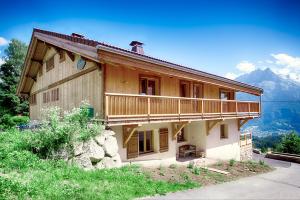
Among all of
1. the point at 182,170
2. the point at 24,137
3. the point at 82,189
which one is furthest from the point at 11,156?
the point at 182,170

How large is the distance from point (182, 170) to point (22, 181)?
8394 millimetres

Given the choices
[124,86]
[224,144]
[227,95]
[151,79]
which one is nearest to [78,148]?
[124,86]

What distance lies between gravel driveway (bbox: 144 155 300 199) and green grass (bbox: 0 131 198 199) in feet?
2.04

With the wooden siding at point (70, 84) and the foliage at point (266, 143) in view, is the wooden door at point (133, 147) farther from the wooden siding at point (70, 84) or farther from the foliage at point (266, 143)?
the foliage at point (266, 143)

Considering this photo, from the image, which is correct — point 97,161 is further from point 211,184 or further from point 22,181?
point 211,184

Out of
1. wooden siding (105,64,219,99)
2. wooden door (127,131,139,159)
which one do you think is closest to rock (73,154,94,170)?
wooden door (127,131,139,159)

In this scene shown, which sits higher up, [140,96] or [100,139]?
[140,96]

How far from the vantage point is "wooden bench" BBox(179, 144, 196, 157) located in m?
16.8

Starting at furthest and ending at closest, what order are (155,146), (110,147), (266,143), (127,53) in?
(266,143)
(155,146)
(127,53)
(110,147)

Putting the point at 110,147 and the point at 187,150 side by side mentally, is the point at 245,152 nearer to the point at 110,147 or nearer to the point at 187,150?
the point at 187,150

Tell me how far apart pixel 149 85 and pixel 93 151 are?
596cm

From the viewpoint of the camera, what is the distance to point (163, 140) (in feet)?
48.2

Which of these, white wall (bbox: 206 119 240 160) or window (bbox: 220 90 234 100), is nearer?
white wall (bbox: 206 119 240 160)

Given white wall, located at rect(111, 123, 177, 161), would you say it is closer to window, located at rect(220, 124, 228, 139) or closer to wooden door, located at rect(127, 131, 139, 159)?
wooden door, located at rect(127, 131, 139, 159)
